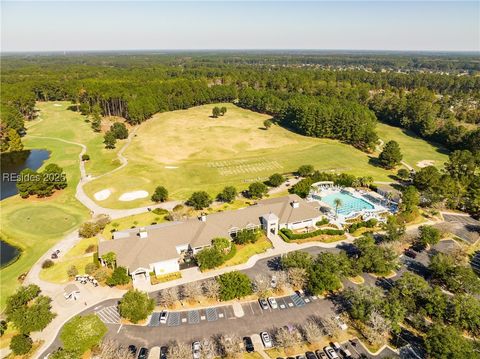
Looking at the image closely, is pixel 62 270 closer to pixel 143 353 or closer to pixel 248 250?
pixel 143 353

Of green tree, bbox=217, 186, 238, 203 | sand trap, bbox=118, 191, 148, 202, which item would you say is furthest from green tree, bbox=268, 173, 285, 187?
sand trap, bbox=118, 191, 148, 202

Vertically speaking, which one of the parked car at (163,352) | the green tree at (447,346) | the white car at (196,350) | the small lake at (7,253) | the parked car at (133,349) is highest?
the green tree at (447,346)

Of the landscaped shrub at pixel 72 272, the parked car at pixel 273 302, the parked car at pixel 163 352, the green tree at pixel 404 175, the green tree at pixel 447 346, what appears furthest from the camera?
the green tree at pixel 404 175

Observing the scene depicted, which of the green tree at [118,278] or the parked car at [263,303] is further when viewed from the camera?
the green tree at [118,278]

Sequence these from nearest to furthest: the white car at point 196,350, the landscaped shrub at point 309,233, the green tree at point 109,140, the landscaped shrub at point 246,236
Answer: the white car at point 196,350, the landscaped shrub at point 246,236, the landscaped shrub at point 309,233, the green tree at point 109,140

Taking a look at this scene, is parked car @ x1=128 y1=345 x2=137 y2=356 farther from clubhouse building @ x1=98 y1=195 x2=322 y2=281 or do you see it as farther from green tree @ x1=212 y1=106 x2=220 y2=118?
green tree @ x1=212 y1=106 x2=220 y2=118

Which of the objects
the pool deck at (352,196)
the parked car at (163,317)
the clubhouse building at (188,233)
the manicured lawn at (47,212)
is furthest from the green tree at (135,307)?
the pool deck at (352,196)

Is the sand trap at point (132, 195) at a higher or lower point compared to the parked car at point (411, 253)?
lower

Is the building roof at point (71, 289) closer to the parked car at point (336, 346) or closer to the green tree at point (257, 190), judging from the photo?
the parked car at point (336, 346)
